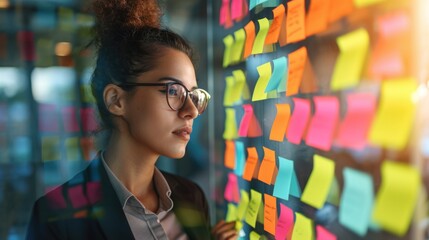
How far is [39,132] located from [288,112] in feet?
3.01

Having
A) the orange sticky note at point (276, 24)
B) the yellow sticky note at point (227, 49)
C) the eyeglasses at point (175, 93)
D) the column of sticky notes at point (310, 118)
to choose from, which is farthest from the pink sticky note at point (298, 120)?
the yellow sticky note at point (227, 49)

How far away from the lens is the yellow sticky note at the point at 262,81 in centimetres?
138

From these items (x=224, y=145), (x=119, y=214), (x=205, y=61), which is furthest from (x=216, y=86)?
(x=119, y=214)

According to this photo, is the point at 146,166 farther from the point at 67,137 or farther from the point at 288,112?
the point at 288,112

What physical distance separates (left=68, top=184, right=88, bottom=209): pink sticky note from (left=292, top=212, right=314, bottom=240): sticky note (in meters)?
0.66

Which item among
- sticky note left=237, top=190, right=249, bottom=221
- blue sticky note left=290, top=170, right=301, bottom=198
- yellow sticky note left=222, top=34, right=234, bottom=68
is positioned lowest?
sticky note left=237, top=190, right=249, bottom=221

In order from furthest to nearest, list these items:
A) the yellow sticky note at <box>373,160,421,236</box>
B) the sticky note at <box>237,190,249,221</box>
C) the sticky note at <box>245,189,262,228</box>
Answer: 1. the sticky note at <box>237,190,249,221</box>
2. the sticky note at <box>245,189,262,228</box>
3. the yellow sticky note at <box>373,160,421,236</box>

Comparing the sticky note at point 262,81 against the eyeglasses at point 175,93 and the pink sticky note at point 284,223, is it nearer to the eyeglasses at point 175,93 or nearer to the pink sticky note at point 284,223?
the eyeglasses at point 175,93

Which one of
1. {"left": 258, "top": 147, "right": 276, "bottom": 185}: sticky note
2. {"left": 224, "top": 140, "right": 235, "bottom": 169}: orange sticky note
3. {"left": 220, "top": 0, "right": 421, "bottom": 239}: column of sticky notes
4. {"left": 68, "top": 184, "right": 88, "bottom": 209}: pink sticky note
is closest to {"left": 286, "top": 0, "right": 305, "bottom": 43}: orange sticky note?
{"left": 220, "top": 0, "right": 421, "bottom": 239}: column of sticky notes

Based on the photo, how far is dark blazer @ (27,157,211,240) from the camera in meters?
1.33

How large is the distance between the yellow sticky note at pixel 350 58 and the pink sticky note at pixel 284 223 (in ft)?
1.35

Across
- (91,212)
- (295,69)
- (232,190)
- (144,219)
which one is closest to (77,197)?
(91,212)

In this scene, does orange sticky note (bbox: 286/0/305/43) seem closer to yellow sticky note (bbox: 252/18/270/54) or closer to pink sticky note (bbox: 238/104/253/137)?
yellow sticky note (bbox: 252/18/270/54)

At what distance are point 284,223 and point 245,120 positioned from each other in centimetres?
42
